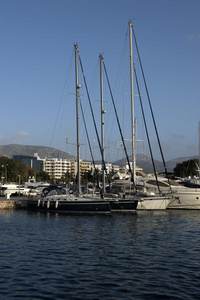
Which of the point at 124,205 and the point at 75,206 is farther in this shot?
the point at 124,205

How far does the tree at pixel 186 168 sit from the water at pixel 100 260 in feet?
334

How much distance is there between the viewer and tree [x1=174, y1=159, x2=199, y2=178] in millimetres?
133200

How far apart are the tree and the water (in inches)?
4003

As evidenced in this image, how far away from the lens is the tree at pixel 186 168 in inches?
5244

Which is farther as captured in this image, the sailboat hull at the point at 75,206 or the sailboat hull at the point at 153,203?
the sailboat hull at the point at 153,203

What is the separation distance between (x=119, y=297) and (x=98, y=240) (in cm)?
1227

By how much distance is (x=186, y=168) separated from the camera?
139875mm

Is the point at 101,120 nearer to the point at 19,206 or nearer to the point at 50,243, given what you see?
the point at 19,206

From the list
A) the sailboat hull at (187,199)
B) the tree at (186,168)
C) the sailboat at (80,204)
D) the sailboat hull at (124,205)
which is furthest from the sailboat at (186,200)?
the tree at (186,168)

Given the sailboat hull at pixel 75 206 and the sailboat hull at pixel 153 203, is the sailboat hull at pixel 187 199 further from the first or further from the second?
the sailboat hull at pixel 75 206

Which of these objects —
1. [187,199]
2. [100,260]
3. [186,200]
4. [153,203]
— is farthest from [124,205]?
[100,260]

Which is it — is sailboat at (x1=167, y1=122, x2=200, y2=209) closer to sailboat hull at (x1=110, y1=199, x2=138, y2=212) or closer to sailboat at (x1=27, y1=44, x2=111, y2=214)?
sailboat hull at (x1=110, y1=199, x2=138, y2=212)

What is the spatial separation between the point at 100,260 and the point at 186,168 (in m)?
124

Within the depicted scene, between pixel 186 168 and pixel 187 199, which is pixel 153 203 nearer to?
pixel 187 199
